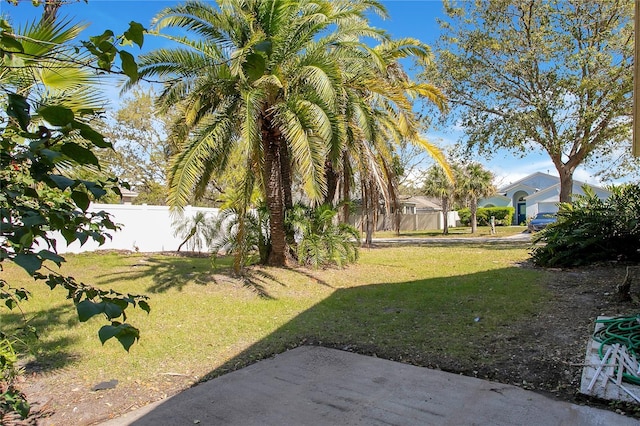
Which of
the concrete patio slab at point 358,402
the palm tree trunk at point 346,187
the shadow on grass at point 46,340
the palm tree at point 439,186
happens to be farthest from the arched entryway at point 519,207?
the shadow on grass at point 46,340

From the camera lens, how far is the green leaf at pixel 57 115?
4.11ft

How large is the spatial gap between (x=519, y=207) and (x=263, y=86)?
4495 cm

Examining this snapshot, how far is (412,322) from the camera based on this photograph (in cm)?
616

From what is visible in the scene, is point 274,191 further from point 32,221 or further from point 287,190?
point 32,221

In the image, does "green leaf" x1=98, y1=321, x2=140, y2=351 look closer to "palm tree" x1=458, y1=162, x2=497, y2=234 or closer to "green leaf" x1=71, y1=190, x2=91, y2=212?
"green leaf" x1=71, y1=190, x2=91, y2=212

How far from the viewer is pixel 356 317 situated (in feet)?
21.5

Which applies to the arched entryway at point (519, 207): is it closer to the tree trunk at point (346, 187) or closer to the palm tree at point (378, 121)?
the palm tree at point (378, 121)

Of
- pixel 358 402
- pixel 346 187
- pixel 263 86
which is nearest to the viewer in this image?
pixel 358 402

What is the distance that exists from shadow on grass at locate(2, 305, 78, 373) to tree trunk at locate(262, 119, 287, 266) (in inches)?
178

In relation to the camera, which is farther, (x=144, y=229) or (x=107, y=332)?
(x=144, y=229)

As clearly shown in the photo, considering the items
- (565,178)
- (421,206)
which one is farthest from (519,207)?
(565,178)

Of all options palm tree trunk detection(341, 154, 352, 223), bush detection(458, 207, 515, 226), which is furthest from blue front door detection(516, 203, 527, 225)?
palm tree trunk detection(341, 154, 352, 223)

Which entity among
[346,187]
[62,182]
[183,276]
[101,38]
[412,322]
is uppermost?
[346,187]

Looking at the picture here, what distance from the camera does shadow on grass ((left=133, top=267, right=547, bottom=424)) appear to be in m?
4.85
